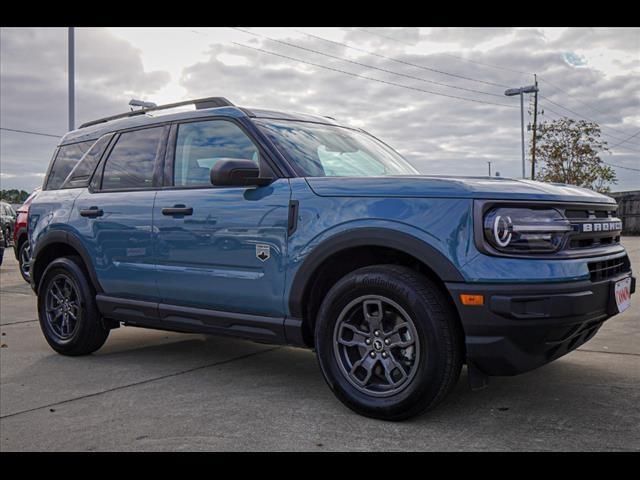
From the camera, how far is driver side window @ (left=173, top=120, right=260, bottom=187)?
4.56 meters

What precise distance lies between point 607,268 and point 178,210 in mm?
2776

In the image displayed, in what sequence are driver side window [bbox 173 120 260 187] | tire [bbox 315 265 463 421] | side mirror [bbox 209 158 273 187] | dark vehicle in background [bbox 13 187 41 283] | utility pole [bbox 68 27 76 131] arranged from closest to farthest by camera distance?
tire [bbox 315 265 463 421]
side mirror [bbox 209 158 273 187]
driver side window [bbox 173 120 260 187]
dark vehicle in background [bbox 13 187 41 283]
utility pole [bbox 68 27 76 131]

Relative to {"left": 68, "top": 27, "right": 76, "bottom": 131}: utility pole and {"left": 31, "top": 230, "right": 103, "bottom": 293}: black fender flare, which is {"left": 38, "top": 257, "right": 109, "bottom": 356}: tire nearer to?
{"left": 31, "top": 230, "right": 103, "bottom": 293}: black fender flare

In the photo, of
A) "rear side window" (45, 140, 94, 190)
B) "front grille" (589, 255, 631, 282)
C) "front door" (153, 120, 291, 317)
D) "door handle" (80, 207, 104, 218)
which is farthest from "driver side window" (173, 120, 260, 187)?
"front grille" (589, 255, 631, 282)

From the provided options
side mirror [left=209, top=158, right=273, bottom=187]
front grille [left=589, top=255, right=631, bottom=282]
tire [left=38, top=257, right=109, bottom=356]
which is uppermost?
side mirror [left=209, top=158, right=273, bottom=187]

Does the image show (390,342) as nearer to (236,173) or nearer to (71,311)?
(236,173)

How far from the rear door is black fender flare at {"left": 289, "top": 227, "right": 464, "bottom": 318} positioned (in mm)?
1399

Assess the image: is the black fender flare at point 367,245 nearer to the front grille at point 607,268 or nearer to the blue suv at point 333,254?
the blue suv at point 333,254

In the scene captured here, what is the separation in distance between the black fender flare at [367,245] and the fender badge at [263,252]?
255 mm

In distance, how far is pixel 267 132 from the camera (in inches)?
175

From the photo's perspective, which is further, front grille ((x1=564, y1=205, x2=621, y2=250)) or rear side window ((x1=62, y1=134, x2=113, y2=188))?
rear side window ((x1=62, y1=134, x2=113, y2=188))

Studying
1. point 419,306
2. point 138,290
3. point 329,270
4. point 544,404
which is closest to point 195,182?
point 138,290

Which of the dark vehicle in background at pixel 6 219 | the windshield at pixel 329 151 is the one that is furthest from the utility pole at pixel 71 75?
the windshield at pixel 329 151

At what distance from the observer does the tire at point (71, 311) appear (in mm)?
5488
